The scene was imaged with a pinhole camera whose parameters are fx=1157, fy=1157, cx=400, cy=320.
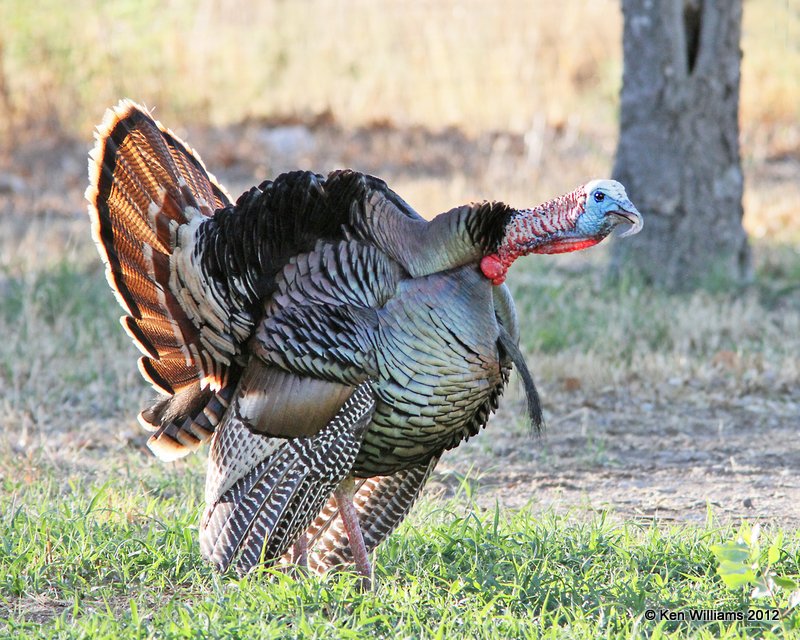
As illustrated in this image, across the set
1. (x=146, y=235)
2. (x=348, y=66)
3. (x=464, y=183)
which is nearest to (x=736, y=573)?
(x=146, y=235)

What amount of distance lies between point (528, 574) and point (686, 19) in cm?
458

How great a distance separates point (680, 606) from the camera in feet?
10.3

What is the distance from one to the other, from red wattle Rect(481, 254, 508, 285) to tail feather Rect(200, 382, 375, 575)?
0.48 metres

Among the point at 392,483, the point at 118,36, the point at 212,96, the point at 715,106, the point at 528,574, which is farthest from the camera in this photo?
A: the point at 212,96

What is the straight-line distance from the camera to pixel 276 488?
3309 mm

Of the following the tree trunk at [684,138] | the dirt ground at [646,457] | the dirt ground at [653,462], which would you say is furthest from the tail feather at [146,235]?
the tree trunk at [684,138]

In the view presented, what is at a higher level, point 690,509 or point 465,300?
point 465,300

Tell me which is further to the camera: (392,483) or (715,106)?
(715,106)

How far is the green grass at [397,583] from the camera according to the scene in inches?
119

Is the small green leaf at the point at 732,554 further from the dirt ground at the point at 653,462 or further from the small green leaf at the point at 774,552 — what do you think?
the dirt ground at the point at 653,462

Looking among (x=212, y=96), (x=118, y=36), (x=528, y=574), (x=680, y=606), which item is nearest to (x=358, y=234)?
(x=528, y=574)

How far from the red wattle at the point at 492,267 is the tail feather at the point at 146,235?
→ 0.88 m

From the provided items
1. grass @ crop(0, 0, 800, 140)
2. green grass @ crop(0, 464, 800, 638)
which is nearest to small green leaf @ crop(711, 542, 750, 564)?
green grass @ crop(0, 464, 800, 638)

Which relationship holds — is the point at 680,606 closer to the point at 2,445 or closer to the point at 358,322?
the point at 358,322
